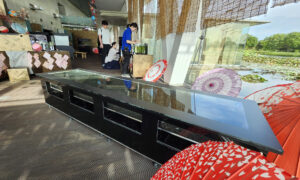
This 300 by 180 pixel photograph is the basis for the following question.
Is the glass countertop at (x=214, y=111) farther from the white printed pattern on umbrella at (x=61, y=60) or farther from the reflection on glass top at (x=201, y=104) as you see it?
the white printed pattern on umbrella at (x=61, y=60)

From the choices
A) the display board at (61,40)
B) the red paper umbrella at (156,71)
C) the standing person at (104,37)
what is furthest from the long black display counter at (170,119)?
the display board at (61,40)

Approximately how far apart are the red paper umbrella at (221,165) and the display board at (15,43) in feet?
16.9

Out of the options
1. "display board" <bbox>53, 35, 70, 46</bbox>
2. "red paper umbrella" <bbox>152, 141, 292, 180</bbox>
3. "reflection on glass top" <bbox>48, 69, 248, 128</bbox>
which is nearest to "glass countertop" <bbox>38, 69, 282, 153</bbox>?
"reflection on glass top" <bbox>48, 69, 248, 128</bbox>

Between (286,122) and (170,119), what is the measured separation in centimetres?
67

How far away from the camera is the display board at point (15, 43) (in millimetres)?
3478

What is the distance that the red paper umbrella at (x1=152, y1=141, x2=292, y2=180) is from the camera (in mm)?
274

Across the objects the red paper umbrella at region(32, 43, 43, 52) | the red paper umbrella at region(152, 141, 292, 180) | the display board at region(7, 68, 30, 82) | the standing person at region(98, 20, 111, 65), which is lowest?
the display board at region(7, 68, 30, 82)

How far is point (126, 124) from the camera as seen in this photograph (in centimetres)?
127

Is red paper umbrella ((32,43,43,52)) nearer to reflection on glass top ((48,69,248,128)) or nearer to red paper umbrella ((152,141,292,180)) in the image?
reflection on glass top ((48,69,248,128))

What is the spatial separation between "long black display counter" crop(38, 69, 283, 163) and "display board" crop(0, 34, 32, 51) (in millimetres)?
3413

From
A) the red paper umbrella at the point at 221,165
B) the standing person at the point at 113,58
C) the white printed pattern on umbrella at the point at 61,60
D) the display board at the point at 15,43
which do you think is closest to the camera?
the red paper umbrella at the point at 221,165

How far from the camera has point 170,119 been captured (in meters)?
0.89

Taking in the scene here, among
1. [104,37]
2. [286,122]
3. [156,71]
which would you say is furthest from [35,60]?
[286,122]

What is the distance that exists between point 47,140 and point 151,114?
1.33 meters
